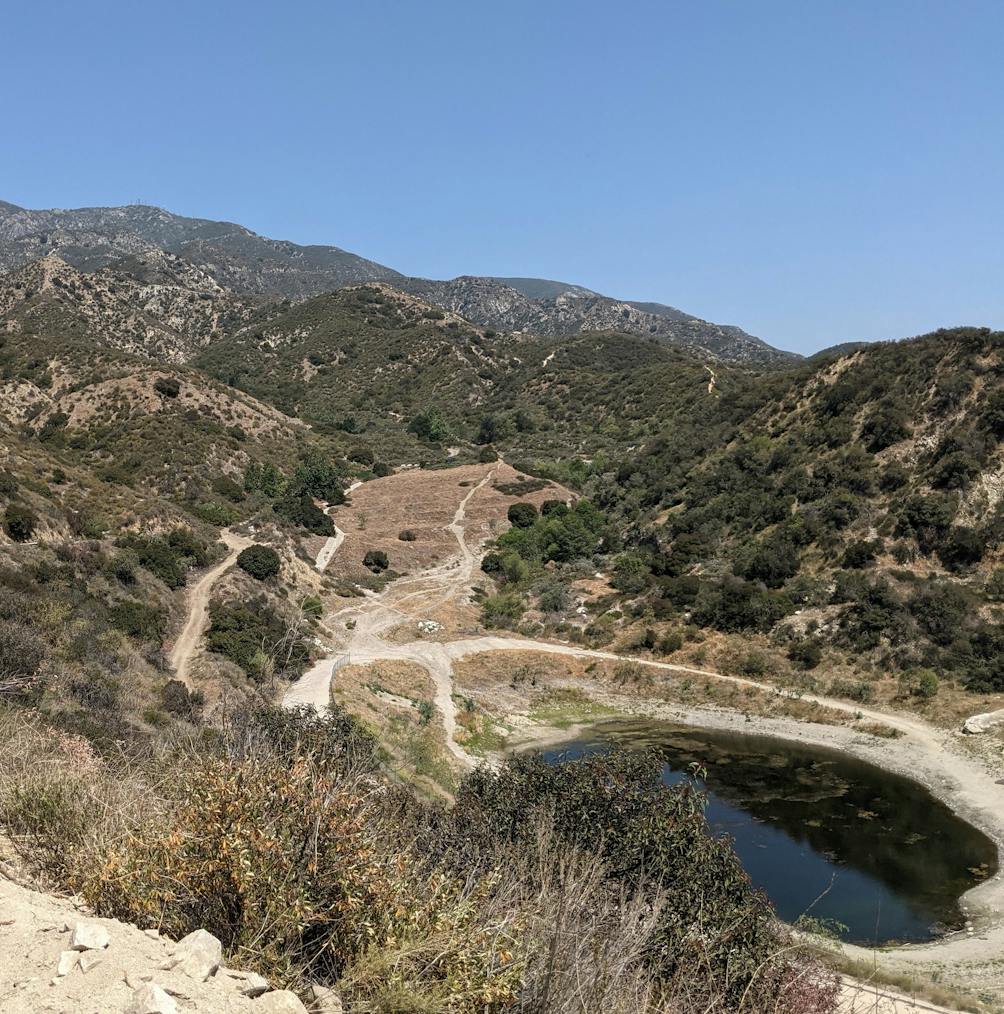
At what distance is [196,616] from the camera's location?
1200 inches

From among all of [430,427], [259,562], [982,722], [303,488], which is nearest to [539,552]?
[303,488]

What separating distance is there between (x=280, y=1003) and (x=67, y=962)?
1366 mm

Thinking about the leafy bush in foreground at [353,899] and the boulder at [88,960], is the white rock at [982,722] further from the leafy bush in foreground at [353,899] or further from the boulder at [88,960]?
the boulder at [88,960]

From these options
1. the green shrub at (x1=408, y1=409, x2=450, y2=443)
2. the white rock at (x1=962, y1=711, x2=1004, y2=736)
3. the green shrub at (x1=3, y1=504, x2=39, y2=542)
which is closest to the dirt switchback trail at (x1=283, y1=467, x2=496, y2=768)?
the green shrub at (x1=3, y1=504, x2=39, y2=542)

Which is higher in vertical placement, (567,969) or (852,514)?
(852,514)

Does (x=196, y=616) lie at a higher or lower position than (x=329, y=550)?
lower

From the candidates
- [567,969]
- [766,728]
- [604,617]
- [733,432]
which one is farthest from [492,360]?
[567,969]

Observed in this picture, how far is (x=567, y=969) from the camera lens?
20.9 ft

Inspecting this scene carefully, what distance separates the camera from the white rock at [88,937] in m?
4.71

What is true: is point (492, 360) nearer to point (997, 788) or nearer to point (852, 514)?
point (852, 514)

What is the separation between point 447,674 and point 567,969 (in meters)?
31.6

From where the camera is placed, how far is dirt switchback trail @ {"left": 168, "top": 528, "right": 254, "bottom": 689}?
2609 centimetres

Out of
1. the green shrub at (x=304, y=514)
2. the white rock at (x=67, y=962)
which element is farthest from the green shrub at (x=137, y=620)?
the green shrub at (x=304, y=514)

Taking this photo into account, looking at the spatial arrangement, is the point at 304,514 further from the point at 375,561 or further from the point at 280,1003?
the point at 280,1003
